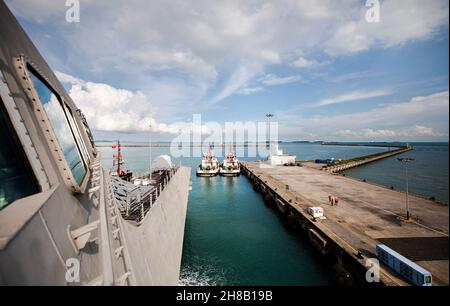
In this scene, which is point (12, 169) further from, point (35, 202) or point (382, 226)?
point (382, 226)

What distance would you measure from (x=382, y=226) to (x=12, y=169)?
80.0 feet

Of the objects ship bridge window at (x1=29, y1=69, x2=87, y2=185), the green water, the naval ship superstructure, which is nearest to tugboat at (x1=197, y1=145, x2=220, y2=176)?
the green water

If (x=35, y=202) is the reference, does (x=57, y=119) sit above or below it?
above

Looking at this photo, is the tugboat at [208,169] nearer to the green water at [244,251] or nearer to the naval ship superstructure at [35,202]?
the green water at [244,251]

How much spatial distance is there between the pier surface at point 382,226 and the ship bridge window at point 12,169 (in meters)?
15.8

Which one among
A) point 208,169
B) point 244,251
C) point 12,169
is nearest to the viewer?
point 12,169

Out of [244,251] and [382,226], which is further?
[244,251]

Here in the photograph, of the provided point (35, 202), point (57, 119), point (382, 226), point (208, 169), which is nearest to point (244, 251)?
point (382, 226)

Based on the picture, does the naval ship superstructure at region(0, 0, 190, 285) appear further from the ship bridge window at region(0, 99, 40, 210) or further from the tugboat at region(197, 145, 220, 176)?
the tugboat at region(197, 145, 220, 176)

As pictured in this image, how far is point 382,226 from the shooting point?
61.4 feet

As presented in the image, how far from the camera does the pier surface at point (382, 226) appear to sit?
532 inches

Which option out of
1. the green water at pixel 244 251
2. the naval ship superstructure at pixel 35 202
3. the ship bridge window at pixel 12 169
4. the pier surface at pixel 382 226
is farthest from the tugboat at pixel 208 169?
the ship bridge window at pixel 12 169
